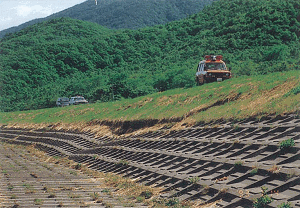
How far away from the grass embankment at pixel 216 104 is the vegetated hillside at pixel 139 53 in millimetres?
10574

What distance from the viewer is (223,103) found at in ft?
50.2

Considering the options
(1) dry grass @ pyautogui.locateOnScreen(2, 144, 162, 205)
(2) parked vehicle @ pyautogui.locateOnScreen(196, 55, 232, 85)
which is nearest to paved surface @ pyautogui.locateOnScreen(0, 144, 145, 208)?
(1) dry grass @ pyautogui.locateOnScreen(2, 144, 162, 205)

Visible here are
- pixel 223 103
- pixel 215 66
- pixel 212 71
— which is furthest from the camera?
pixel 215 66

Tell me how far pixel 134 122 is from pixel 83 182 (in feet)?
22.6

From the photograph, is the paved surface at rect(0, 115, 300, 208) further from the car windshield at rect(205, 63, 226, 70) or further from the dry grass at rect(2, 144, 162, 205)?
the car windshield at rect(205, 63, 226, 70)

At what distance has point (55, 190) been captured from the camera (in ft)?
33.9

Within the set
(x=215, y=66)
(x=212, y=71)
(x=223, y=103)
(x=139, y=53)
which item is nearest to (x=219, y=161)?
(x=223, y=103)

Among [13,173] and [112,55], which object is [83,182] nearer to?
[13,173]

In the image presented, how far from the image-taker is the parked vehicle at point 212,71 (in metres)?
22.7

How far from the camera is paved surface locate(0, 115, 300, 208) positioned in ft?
23.1

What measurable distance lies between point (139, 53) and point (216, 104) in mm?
66568

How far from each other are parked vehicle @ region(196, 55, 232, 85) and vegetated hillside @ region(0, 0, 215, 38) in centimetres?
13095

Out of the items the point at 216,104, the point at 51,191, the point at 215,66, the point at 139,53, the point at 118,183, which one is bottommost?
the point at 118,183

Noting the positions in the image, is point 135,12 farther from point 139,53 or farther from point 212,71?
point 212,71
